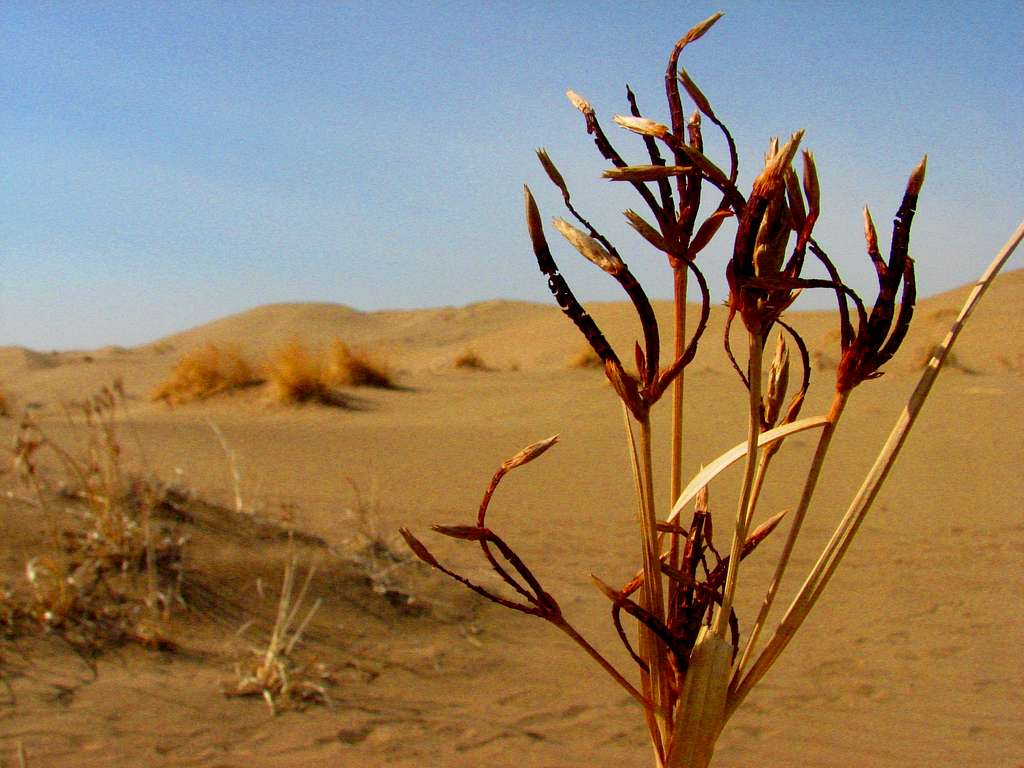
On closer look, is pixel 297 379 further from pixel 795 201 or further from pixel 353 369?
pixel 795 201

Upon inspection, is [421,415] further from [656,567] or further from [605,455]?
[656,567]

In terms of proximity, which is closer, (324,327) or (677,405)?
(677,405)

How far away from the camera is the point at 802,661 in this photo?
478 centimetres

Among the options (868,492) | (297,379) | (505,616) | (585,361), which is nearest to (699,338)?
(868,492)

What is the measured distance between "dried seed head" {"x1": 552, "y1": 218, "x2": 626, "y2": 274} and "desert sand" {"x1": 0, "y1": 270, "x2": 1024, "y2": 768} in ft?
9.50

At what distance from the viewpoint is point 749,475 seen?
788 millimetres

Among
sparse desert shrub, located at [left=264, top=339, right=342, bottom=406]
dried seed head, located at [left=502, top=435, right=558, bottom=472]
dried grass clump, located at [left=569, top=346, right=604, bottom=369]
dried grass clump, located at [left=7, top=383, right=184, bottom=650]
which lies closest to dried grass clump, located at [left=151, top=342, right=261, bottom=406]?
sparse desert shrub, located at [left=264, top=339, right=342, bottom=406]

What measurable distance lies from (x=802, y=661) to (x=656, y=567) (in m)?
4.36

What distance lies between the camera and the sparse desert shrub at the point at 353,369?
52.9 ft

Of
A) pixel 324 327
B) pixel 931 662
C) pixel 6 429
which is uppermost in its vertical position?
pixel 324 327

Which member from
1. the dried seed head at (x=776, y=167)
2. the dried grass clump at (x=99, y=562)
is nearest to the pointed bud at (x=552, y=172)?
the dried seed head at (x=776, y=167)

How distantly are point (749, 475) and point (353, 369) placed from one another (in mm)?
15897

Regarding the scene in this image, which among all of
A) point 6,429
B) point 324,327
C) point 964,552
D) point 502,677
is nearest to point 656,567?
point 502,677

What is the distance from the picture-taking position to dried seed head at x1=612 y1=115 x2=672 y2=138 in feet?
2.43
